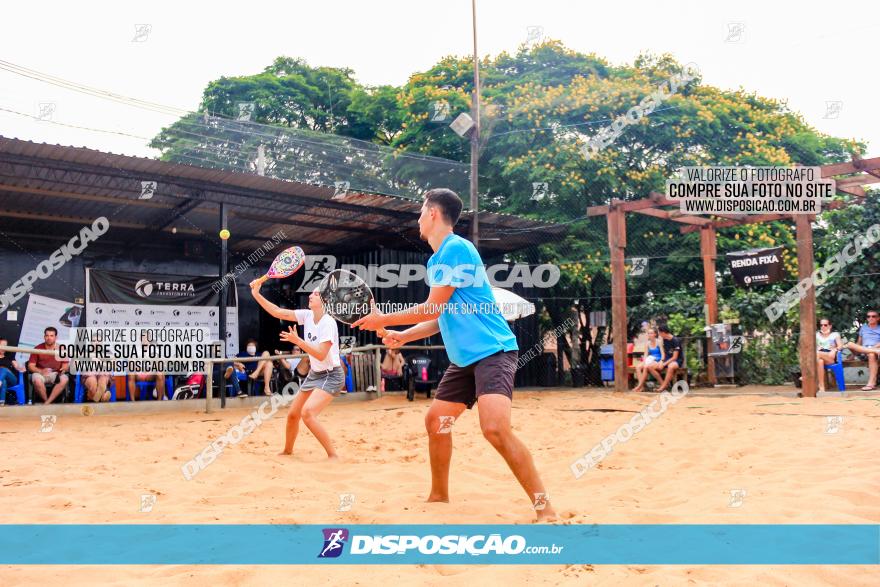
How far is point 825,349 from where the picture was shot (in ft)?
39.3

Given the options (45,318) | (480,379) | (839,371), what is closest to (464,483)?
(480,379)

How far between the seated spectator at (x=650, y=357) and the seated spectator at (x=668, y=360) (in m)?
0.07

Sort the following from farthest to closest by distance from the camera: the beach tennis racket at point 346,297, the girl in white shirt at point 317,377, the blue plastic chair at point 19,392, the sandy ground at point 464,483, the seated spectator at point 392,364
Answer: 1. the seated spectator at point 392,364
2. the blue plastic chair at point 19,392
3. the girl in white shirt at point 317,377
4. the beach tennis racket at point 346,297
5. the sandy ground at point 464,483

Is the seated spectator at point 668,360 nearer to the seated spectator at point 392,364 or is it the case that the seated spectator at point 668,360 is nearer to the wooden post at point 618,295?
the wooden post at point 618,295

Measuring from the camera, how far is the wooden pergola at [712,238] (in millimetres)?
10812

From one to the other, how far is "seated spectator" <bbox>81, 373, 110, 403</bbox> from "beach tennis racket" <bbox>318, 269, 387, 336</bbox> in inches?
261

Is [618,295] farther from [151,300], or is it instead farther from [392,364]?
[151,300]

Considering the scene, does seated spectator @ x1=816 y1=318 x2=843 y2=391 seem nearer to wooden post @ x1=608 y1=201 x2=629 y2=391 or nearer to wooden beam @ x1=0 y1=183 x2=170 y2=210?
wooden post @ x1=608 y1=201 x2=629 y2=391

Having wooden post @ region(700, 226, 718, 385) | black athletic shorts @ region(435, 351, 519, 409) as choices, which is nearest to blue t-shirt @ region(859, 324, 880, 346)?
wooden post @ region(700, 226, 718, 385)

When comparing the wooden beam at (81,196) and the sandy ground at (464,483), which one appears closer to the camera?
the sandy ground at (464,483)

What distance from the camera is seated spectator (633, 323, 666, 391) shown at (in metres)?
13.3

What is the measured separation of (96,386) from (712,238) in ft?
38.6

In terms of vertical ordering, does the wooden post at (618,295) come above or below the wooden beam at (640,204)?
below

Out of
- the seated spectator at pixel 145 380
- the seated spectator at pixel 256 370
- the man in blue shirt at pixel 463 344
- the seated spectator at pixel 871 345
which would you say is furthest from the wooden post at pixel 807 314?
the seated spectator at pixel 145 380
